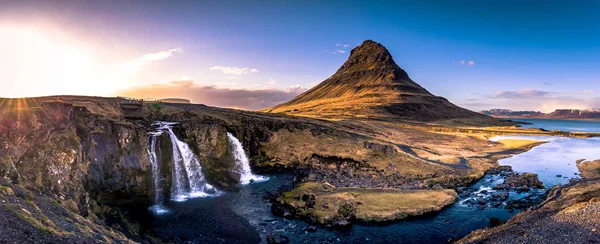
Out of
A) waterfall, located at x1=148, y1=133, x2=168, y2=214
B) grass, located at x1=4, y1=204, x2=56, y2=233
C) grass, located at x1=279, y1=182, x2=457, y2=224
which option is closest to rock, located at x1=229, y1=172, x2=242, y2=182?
grass, located at x1=279, y1=182, x2=457, y2=224

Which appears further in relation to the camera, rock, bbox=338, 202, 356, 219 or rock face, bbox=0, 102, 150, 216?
rock, bbox=338, 202, 356, 219

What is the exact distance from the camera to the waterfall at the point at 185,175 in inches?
2110

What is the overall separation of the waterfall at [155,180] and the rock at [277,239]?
1750cm

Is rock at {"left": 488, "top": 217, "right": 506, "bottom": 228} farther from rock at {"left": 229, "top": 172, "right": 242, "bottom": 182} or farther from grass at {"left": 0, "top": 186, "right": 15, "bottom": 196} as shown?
grass at {"left": 0, "top": 186, "right": 15, "bottom": 196}

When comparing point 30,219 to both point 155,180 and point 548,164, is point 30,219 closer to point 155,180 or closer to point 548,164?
point 155,180

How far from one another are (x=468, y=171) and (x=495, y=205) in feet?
67.9

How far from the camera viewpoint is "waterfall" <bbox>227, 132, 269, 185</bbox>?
65.1 meters

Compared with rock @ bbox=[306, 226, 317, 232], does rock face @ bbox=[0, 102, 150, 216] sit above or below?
above

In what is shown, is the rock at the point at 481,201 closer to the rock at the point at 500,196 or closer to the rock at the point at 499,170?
the rock at the point at 500,196

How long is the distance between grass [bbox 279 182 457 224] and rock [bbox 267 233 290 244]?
5.95 m

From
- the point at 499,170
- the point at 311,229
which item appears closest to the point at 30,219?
the point at 311,229

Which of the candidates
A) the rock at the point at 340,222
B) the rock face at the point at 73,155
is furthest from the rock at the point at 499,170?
the rock face at the point at 73,155

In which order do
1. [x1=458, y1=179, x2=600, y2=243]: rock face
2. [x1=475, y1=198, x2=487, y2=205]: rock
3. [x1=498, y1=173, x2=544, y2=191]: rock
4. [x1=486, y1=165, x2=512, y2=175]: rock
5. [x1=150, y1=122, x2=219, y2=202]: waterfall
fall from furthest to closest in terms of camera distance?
[x1=486, y1=165, x2=512, y2=175]: rock < [x1=498, y1=173, x2=544, y2=191]: rock < [x1=150, y1=122, x2=219, y2=202]: waterfall < [x1=475, y1=198, x2=487, y2=205]: rock < [x1=458, y1=179, x2=600, y2=243]: rock face

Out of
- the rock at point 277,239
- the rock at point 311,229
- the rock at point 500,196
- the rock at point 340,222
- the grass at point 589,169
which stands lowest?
the rock at point 277,239
